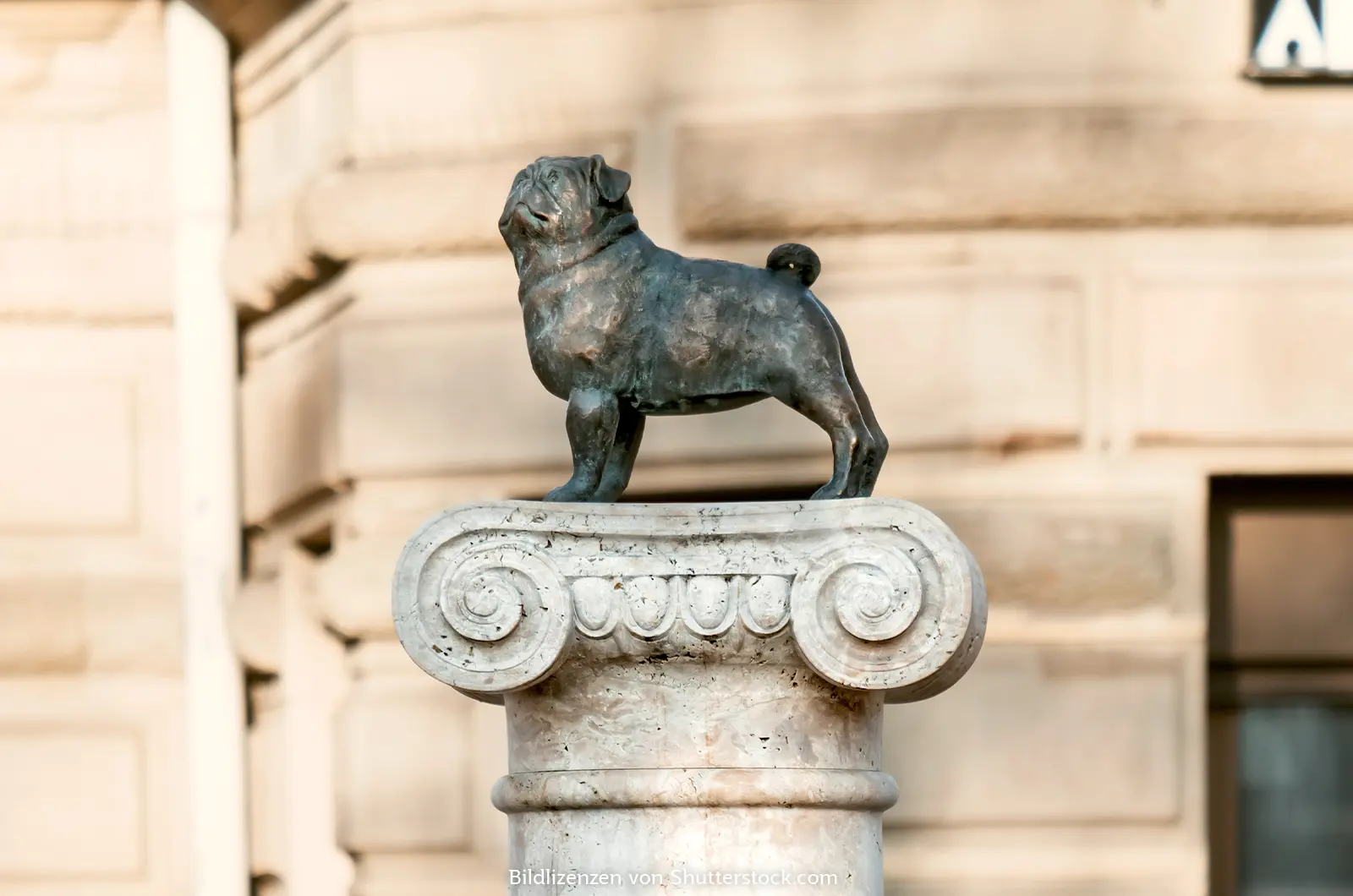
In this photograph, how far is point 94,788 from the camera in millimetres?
6457

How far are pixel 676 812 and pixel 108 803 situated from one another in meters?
3.40

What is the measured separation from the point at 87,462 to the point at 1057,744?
2.95 metres

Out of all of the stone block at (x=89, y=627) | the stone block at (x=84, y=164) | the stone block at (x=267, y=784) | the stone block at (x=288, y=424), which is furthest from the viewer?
the stone block at (x=84, y=164)

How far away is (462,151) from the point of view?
18.4 feet

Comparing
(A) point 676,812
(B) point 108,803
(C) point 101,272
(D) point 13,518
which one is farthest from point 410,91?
(A) point 676,812

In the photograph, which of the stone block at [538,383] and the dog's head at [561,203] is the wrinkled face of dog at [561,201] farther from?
the stone block at [538,383]

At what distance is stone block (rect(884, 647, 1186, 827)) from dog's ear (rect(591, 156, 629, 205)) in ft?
6.01

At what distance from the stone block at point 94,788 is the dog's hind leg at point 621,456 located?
305 cm

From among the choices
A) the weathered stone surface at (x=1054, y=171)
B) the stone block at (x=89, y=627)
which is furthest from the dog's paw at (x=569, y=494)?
the stone block at (x=89, y=627)

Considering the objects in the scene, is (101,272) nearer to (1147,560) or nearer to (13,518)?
(13,518)

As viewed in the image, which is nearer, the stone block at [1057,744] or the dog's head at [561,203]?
Result: the dog's head at [561,203]

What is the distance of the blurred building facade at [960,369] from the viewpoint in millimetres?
5121

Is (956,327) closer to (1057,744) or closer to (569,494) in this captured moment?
(1057,744)

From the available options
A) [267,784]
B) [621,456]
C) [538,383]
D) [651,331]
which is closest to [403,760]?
[267,784]
